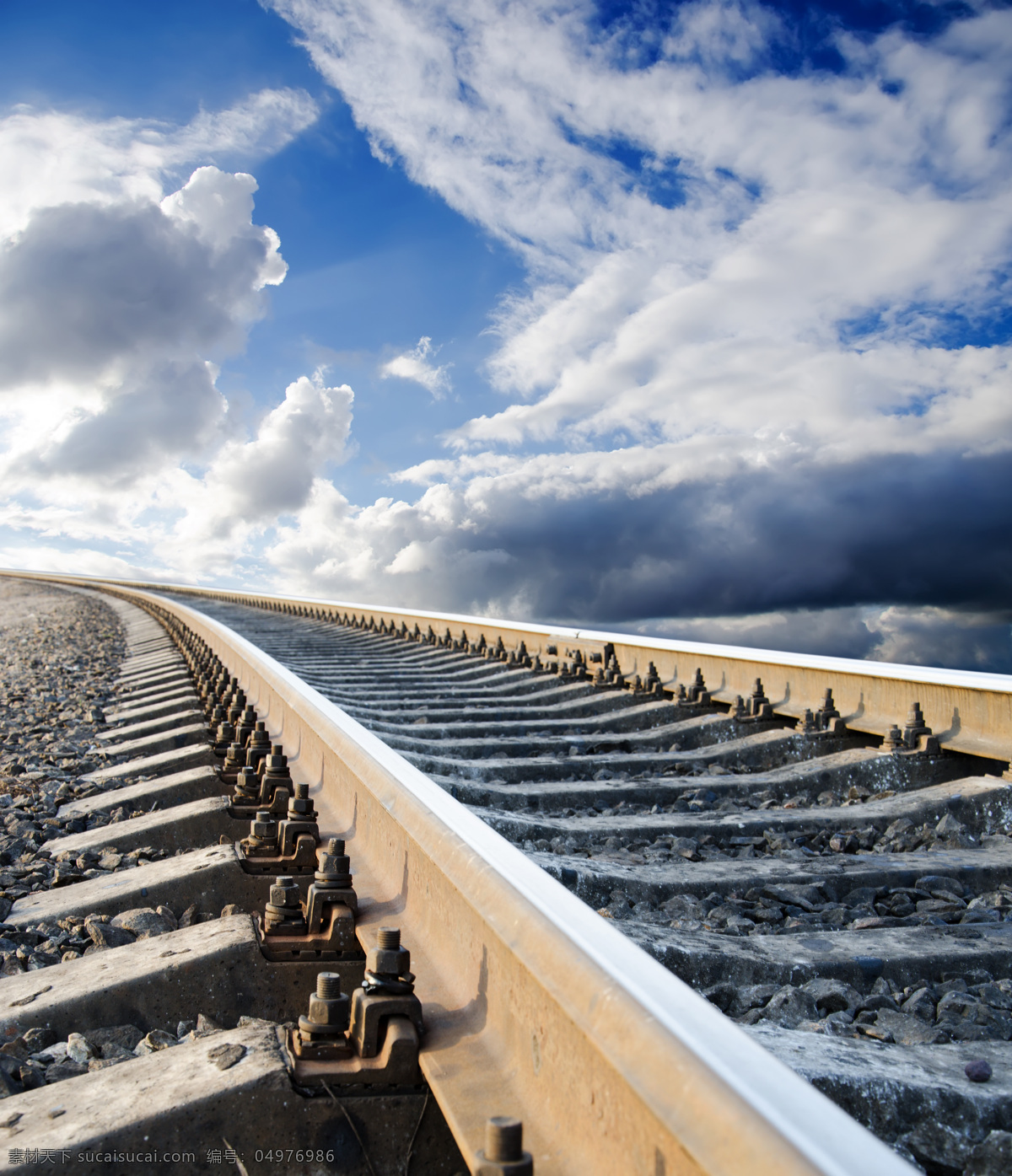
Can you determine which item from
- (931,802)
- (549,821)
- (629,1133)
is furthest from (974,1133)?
(931,802)

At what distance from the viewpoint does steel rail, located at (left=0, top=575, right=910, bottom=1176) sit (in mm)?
968

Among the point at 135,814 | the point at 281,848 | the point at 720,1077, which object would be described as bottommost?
the point at 135,814

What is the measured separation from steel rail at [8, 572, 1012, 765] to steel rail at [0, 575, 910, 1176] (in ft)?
8.13

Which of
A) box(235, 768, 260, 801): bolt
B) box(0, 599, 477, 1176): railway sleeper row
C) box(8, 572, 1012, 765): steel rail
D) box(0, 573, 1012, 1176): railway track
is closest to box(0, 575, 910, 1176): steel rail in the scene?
box(0, 573, 1012, 1176): railway track

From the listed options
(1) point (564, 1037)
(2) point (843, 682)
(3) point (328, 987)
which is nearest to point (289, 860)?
(3) point (328, 987)

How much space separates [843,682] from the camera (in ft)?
15.4

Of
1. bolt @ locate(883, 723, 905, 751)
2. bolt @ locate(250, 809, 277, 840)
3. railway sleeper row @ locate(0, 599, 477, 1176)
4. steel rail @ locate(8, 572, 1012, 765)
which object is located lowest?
railway sleeper row @ locate(0, 599, 477, 1176)

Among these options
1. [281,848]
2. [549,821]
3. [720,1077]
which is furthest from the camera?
[549,821]

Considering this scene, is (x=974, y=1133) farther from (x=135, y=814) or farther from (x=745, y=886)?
(x=135, y=814)

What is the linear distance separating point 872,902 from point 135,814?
3.07 meters

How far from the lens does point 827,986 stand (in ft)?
6.30

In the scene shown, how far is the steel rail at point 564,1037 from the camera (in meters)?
0.97

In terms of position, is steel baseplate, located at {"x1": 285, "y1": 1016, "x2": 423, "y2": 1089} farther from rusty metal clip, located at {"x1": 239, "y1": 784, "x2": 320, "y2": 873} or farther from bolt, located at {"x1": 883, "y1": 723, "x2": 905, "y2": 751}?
bolt, located at {"x1": 883, "y1": 723, "x2": 905, "y2": 751}

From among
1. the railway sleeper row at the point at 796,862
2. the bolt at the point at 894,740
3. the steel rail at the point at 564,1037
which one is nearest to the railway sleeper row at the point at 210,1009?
the steel rail at the point at 564,1037
